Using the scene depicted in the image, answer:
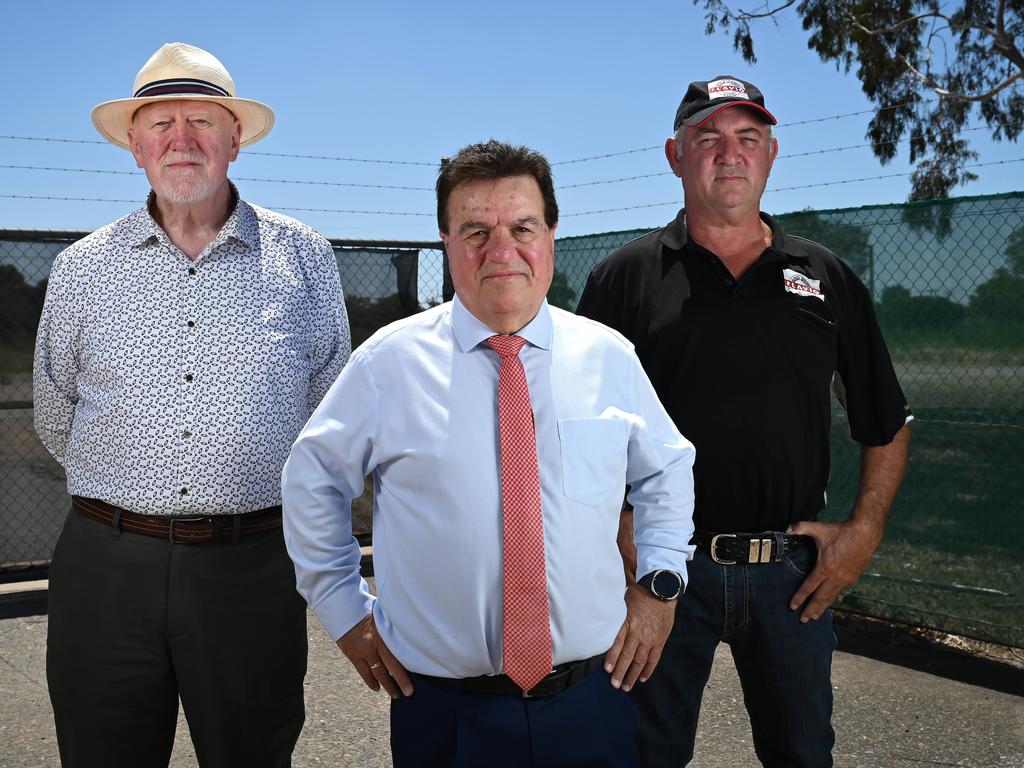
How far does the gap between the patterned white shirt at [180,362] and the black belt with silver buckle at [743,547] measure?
4.08ft

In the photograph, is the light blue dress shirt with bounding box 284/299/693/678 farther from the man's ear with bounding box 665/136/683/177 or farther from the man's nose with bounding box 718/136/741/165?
the man's ear with bounding box 665/136/683/177

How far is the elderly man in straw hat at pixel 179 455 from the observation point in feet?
9.79

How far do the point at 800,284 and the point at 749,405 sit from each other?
0.40 m

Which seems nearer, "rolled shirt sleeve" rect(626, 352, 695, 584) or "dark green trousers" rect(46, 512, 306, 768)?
"rolled shirt sleeve" rect(626, 352, 695, 584)

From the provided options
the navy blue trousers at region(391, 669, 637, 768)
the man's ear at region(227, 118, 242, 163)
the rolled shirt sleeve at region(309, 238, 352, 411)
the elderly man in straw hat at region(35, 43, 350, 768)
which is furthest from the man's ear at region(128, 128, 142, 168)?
the navy blue trousers at region(391, 669, 637, 768)

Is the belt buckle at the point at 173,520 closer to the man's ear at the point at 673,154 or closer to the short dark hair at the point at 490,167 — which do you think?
the short dark hair at the point at 490,167

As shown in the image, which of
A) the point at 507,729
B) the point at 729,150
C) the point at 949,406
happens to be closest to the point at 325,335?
the point at 729,150

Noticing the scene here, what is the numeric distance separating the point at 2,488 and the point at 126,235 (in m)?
4.45

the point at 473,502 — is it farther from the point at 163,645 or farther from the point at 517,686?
the point at 163,645

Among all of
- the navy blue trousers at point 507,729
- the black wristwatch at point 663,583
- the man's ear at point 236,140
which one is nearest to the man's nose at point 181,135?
the man's ear at point 236,140

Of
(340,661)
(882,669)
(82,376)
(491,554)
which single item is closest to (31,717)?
(340,661)

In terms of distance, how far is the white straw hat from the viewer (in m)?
3.12

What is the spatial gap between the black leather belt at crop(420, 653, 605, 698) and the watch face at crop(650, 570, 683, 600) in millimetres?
278

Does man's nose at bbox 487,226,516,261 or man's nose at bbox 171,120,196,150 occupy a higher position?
man's nose at bbox 171,120,196,150
